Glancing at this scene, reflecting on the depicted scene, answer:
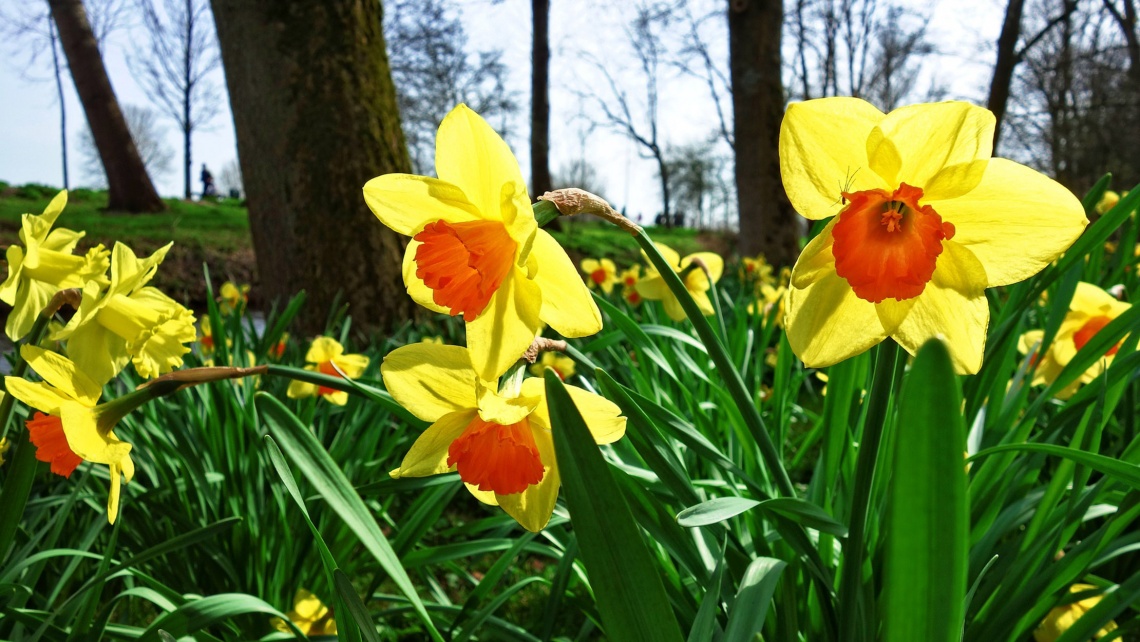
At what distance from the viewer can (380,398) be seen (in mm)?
918

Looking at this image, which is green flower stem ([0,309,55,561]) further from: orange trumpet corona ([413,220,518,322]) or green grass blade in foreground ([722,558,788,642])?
green grass blade in foreground ([722,558,788,642])

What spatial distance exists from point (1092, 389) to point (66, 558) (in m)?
2.00

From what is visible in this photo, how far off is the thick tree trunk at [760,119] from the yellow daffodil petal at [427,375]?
606 cm

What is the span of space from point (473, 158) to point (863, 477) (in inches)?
20.7

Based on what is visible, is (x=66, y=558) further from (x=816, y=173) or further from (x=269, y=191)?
(x=269, y=191)

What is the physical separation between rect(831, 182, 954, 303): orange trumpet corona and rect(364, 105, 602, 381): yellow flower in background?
235 mm

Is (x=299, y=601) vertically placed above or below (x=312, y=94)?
below

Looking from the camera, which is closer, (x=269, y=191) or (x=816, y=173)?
(x=816, y=173)

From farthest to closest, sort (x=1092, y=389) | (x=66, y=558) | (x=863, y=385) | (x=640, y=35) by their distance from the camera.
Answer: (x=640, y=35), (x=66, y=558), (x=863, y=385), (x=1092, y=389)

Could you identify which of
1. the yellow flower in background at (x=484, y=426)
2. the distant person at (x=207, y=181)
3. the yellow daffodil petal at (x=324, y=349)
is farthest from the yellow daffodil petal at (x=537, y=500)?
the distant person at (x=207, y=181)

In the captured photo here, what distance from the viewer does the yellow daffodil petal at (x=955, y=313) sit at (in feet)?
2.08

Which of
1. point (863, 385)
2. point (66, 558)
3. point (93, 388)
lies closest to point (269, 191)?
point (66, 558)

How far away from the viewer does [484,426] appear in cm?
70

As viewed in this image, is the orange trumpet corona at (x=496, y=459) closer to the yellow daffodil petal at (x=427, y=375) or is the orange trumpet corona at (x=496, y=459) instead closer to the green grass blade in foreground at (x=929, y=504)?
the yellow daffodil petal at (x=427, y=375)
